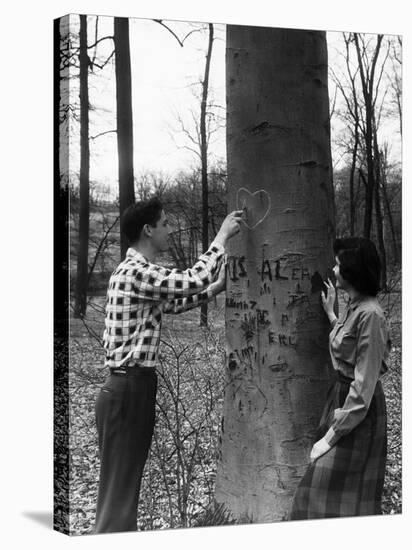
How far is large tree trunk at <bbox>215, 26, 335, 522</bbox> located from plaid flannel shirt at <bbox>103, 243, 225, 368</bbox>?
1.54 feet

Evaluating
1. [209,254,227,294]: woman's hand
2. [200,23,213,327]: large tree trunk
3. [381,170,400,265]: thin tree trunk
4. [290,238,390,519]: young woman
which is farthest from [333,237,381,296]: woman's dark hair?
[200,23,213,327]: large tree trunk

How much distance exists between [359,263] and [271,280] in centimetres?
57

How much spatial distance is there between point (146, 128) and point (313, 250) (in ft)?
3.88

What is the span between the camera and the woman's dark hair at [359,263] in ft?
22.8

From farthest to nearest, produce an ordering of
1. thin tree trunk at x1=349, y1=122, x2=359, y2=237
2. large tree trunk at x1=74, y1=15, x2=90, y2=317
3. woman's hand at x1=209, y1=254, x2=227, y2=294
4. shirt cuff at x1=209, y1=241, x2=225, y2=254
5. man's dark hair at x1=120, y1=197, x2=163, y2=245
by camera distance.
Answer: thin tree trunk at x1=349, y1=122, x2=359, y2=237 < woman's hand at x1=209, y1=254, x2=227, y2=294 < shirt cuff at x1=209, y1=241, x2=225, y2=254 < man's dark hair at x1=120, y1=197, x2=163, y2=245 < large tree trunk at x1=74, y1=15, x2=90, y2=317

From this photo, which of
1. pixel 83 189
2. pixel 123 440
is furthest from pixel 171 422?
pixel 83 189

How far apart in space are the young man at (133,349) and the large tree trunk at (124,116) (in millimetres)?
86

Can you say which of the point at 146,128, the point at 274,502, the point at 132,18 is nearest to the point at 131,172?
the point at 146,128

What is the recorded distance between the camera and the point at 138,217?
6820 millimetres

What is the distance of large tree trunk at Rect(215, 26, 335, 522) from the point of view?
6941 millimetres

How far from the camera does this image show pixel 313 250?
6996 millimetres

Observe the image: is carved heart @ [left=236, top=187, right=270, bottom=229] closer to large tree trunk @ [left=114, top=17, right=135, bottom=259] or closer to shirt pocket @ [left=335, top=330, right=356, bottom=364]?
large tree trunk @ [left=114, top=17, right=135, bottom=259]

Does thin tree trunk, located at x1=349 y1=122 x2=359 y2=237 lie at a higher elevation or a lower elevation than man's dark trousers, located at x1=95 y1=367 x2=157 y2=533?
higher

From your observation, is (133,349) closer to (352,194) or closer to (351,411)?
(351,411)
